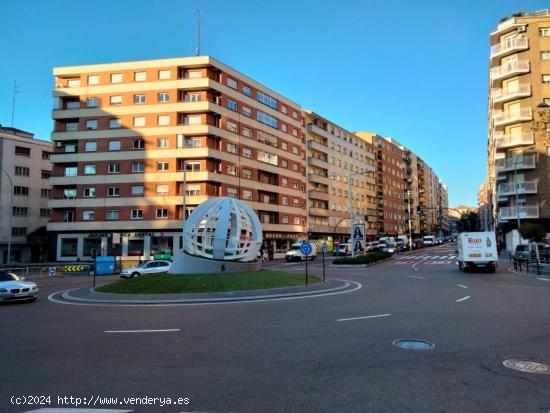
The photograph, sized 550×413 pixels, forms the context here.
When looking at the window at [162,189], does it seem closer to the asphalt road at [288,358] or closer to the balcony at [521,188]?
the asphalt road at [288,358]

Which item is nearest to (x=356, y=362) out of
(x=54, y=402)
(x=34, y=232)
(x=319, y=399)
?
(x=319, y=399)

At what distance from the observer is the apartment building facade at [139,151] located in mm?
50594

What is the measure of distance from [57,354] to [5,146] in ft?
200

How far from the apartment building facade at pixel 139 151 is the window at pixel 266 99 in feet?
18.5

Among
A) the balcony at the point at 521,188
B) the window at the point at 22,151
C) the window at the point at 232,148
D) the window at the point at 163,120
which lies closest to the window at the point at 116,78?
→ the window at the point at 163,120

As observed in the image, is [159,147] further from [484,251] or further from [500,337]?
[500,337]

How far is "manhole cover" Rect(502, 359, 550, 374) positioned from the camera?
6080mm

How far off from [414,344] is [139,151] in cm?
4858

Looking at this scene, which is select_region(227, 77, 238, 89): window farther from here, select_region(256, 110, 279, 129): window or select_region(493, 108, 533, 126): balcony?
select_region(493, 108, 533, 126): balcony

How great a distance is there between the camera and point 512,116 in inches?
2031

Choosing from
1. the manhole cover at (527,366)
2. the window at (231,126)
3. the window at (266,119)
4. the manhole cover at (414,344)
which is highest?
the window at (266,119)

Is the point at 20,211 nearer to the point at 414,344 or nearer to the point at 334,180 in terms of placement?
the point at 334,180

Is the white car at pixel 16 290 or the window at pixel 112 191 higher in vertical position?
the window at pixel 112 191

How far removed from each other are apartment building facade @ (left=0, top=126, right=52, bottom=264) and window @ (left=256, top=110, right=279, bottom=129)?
107ft
